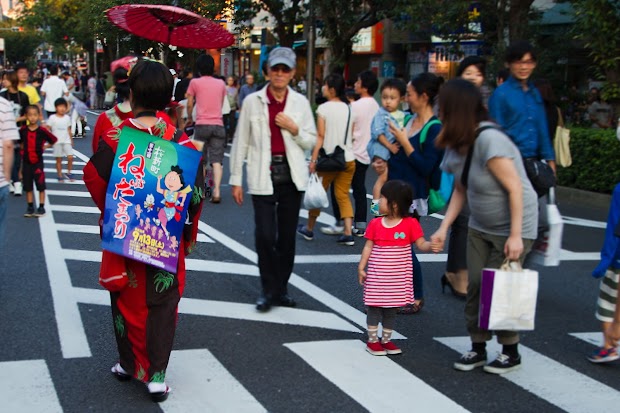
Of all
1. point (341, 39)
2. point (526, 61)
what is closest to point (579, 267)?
point (526, 61)

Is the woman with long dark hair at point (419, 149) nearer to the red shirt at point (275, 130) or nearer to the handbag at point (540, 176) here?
the handbag at point (540, 176)

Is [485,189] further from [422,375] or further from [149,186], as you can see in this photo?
[149,186]

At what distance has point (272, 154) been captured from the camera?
6246mm

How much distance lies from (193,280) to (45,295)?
4.26ft

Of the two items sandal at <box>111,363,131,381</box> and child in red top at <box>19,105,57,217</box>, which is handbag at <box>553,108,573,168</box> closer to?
sandal at <box>111,363,131,381</box>


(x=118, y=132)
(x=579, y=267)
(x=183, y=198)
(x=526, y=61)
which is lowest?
(x=579, y=267)

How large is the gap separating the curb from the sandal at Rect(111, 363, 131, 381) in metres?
9.29

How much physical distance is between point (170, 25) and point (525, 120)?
11.9ft

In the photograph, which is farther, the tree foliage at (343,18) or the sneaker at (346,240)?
the tree foliage at (343,18)

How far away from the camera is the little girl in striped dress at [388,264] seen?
5.32 meters

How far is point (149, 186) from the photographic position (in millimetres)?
4289

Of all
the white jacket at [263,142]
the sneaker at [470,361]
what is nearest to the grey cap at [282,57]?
the white jacket at [263,142]

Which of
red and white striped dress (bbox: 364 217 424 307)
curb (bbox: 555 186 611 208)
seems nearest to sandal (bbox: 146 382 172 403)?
red and white striped dress (bbox: 364 217 424 307)

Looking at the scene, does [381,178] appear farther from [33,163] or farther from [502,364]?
[33,163]
